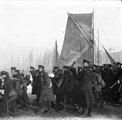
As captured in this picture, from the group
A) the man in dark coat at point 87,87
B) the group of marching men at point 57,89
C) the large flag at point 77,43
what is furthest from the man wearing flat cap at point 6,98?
the large flag at point 77,43

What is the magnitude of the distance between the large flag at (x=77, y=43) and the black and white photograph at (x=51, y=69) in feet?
5.36

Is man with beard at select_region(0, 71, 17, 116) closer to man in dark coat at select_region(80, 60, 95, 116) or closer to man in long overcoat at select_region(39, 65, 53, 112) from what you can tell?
man in long overcoat at select_region(39, 65, 53, 112)

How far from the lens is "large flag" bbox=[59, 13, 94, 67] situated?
1146 centimetres

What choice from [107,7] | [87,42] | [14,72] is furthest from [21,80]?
[87,42]

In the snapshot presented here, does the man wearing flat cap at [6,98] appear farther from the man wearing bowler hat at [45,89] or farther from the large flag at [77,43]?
the large flag at [77,43]

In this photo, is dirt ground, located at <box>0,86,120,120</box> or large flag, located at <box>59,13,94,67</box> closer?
dirt ground, located at <box>0,86,120,120</box>

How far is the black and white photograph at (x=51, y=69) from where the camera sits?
588 centimetres

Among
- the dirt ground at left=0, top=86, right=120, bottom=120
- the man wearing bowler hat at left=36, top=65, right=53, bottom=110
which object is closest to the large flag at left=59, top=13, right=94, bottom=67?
the man wearing bowler hat at left=36, top=65, right=53, bottom=110

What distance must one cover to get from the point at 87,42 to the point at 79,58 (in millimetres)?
2102

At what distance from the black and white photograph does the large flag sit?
164cm

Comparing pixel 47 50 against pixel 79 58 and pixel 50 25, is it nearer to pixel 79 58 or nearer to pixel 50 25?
pixel 50 25

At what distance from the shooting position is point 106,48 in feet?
31.6

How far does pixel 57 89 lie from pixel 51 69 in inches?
66.9

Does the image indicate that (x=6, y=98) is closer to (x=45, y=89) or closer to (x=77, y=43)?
(x=45, y=89)
